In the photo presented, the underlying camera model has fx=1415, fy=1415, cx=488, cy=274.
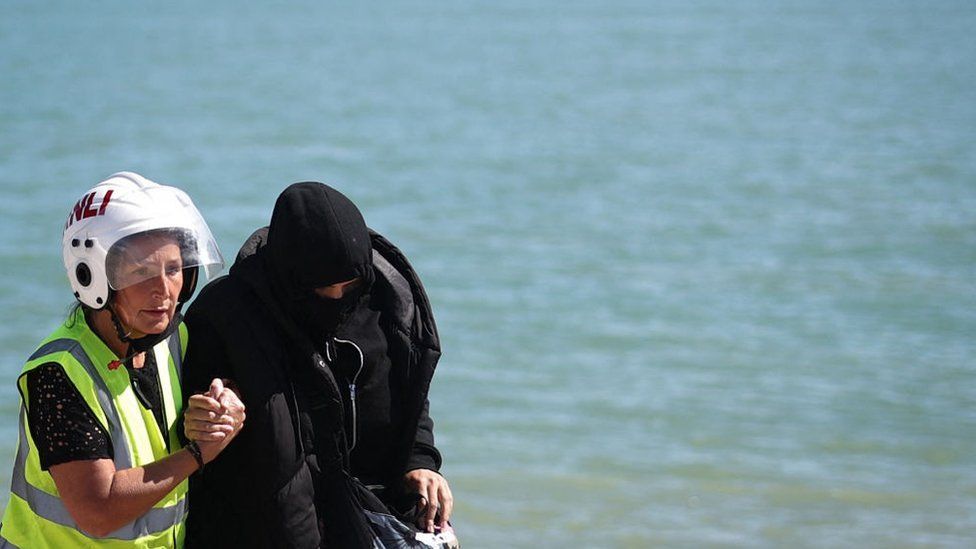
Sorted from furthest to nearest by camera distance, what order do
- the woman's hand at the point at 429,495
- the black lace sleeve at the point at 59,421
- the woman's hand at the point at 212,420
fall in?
→ the woman's hand at the point at 429,495, the woman's hand at the point at 212,420, the black lace sleeve at the point at 59,421

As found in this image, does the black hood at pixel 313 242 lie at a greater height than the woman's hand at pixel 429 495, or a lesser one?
greater

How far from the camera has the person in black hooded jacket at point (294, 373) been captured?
9.80 ft

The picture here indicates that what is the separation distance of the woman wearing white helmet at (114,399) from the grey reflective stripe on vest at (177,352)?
0.08 m

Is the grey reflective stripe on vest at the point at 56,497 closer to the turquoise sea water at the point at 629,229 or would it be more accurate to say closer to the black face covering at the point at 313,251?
the black face covering at the point at 313,251

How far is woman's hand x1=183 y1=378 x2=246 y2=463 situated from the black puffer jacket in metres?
0.13

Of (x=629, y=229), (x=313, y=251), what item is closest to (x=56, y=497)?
(x=313, y=251)

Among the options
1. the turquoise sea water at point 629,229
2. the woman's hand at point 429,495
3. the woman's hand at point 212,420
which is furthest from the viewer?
the turquoise sea water at point 629,229

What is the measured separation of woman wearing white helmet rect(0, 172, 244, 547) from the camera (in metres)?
2.71

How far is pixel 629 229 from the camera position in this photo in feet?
53.0

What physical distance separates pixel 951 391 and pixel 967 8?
30890mm

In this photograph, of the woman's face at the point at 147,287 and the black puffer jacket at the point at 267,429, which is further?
the black puffer jacket at the point at 267,429

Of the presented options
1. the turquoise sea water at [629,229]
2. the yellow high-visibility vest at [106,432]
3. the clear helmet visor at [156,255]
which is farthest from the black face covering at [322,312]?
the turquoise sea water at [629,229]

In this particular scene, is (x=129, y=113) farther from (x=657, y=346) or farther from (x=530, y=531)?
(x=530, y=531)

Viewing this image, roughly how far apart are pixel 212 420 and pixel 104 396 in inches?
8.4
